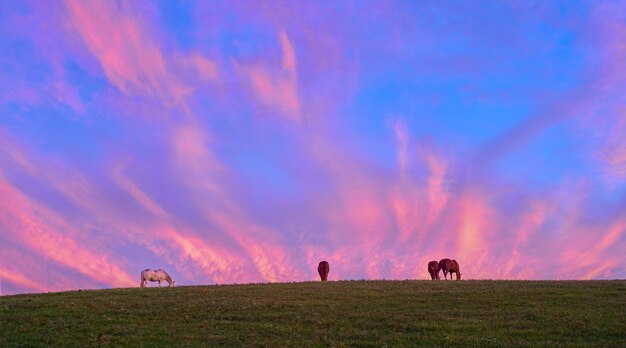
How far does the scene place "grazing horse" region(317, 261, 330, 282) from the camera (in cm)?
5516

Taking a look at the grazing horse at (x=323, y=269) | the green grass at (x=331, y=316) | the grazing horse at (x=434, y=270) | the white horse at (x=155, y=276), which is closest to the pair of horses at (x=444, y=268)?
the grazing horse at (x=434, y=270)

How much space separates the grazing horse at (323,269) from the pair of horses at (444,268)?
31.3 ft

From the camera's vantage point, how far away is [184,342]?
21766mm

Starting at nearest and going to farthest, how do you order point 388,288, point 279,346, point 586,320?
point 279,346 < point 586,320 < point 388,288

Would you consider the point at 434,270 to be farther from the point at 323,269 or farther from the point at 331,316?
the point at 331,316

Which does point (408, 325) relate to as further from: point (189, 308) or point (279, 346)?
point (189, 308)

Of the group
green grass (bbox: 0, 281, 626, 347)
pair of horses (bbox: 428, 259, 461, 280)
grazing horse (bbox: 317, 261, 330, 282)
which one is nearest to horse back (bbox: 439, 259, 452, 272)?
pair of horses (bbox: 428, 259, 461, 280)

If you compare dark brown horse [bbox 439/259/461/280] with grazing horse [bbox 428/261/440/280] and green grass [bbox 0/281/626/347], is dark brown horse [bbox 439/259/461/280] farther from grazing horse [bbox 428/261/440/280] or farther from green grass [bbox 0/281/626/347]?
green grass [bbox 0/281/626/347]

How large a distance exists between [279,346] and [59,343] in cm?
832

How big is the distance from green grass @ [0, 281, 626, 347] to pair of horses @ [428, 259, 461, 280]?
59.4 ft

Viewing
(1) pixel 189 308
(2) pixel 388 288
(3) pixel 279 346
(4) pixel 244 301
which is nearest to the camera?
(3) pixel 279 346

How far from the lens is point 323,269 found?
182 ft

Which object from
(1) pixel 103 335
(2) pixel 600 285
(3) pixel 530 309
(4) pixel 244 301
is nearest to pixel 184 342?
(1) pixel 103 335

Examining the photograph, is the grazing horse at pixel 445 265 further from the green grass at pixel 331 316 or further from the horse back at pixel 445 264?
the green grass at pixel 331 316
